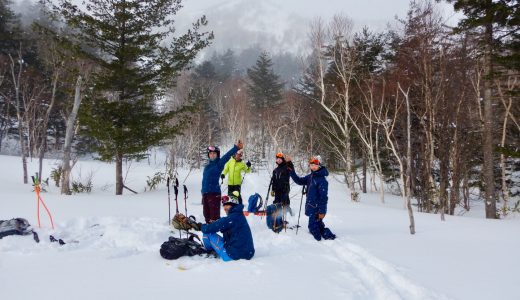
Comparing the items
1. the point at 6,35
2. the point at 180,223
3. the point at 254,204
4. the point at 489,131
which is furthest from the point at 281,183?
the point at 6,35

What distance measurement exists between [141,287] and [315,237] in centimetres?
423

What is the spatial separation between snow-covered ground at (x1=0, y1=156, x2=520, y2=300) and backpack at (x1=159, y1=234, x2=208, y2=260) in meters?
0.14

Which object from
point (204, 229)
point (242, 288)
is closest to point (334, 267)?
point (242, 288)

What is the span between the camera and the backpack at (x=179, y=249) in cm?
597

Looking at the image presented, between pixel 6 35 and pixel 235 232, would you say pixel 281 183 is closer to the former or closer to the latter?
pixel 235 232

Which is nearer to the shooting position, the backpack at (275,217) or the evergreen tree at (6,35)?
the backpack at (275,217)

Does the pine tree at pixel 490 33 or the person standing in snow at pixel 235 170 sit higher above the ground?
the pine tree at pixel 490 33

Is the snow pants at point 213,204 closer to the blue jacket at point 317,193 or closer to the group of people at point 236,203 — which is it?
the group of people at point 236,203

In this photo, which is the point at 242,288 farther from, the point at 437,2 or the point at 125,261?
the point at 437,2

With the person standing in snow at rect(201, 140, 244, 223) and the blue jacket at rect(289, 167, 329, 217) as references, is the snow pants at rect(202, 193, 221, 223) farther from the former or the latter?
the blue jacket at rect(289, 167, 329, 217)

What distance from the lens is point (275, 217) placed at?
8.48 m

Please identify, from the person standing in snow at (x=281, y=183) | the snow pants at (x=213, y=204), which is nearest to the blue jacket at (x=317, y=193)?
the person standing in snow at (x=281, y=183)

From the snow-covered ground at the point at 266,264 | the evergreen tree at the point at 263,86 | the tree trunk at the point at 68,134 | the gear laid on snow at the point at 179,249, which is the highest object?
the evergreen tree at the point at 263,86

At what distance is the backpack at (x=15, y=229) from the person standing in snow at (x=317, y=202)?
5.58m
